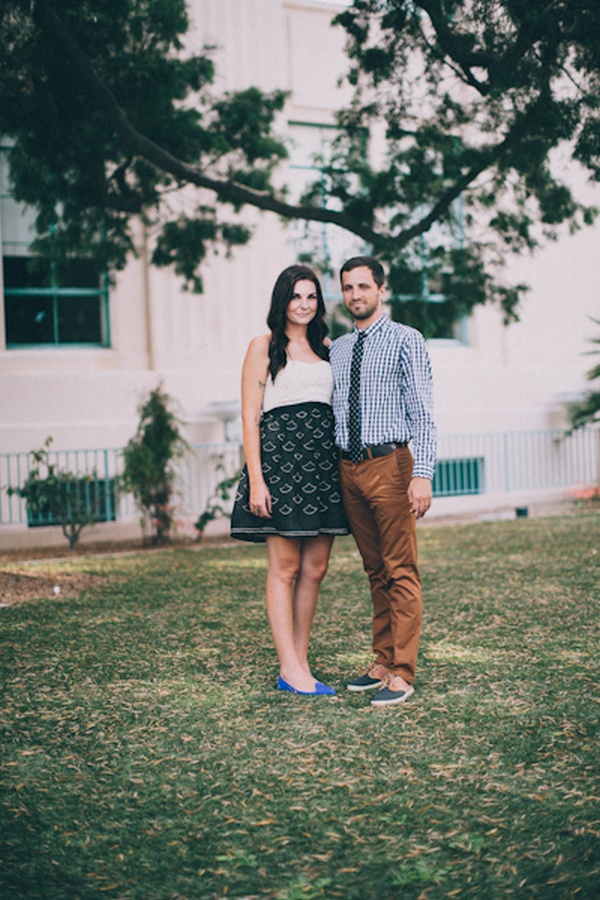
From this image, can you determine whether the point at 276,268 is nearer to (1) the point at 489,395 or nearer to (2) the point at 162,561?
(1) the point at 489,395

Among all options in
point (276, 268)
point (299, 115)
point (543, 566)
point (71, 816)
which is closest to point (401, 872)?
point (71, 816)

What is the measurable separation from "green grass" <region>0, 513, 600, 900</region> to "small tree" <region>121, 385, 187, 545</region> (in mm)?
4164

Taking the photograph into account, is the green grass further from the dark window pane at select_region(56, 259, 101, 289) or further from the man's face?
the dark window pane at select_region(56, 259, 101, 289)

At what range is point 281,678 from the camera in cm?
471

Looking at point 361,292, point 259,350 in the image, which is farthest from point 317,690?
point 361,292

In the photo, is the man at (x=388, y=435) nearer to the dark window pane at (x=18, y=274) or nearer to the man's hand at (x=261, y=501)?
the man's hand at (x=261, y=501)

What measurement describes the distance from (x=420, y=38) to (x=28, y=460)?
6.46m

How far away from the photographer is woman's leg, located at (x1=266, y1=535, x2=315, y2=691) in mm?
4559

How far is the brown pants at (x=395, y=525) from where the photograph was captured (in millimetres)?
4379

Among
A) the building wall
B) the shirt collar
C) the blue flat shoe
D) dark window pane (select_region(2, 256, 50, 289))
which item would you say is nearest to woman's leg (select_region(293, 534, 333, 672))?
the blue flat shoe

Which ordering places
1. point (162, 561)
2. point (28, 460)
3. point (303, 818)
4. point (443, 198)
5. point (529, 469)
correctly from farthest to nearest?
point (529, 469)
point (28, 460)
point (162, 561)
point (443, 198)
point (303, 818)

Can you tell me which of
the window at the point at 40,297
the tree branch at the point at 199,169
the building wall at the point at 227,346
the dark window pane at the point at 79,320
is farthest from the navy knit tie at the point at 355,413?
the dark window pane at the point at 79,320

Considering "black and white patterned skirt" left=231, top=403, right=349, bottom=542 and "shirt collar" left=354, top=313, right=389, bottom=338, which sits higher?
"shirt collar" left=354, top=313, right=389, bottom=338

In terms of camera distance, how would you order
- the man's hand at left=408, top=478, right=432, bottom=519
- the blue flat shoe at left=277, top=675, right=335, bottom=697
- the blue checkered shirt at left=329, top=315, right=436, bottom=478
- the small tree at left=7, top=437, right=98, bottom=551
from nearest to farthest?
the man's hand at left=408, top=478, right=432, bottom=519
the blue checkered shirt at left=329, top=315, right=436, bottom=478
the blue flat shoe at left=277, top=675, right=335, bottom=697
the small tree at left=7, top=437, right=98, bottom=551
